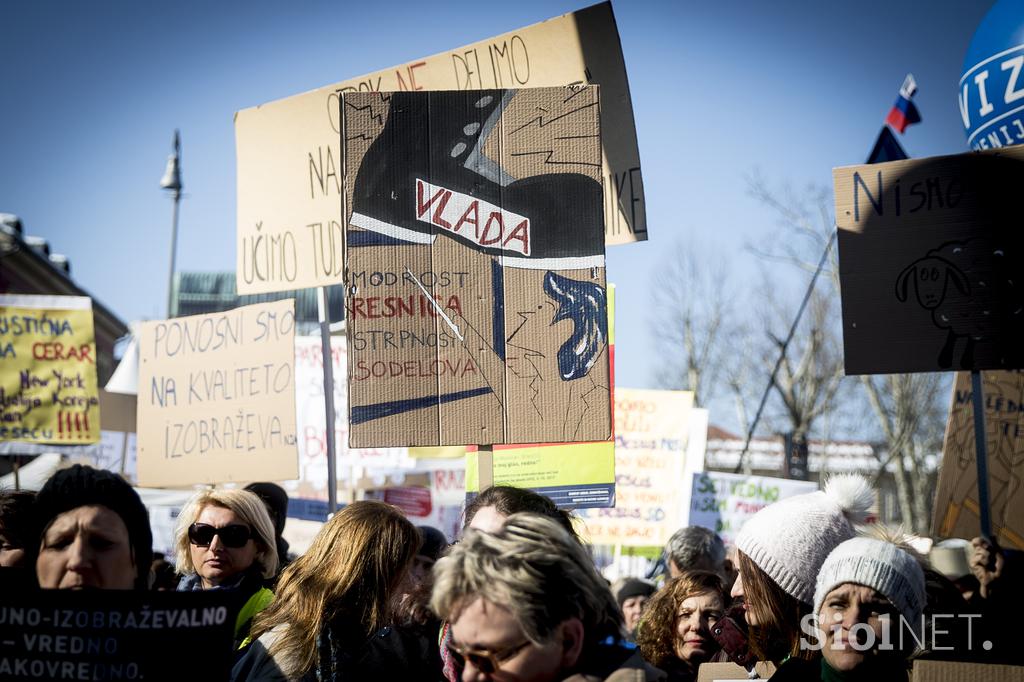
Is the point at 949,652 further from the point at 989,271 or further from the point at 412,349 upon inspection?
the point at 989,271

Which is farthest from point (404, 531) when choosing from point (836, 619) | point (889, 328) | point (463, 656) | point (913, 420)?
point (913, 420)

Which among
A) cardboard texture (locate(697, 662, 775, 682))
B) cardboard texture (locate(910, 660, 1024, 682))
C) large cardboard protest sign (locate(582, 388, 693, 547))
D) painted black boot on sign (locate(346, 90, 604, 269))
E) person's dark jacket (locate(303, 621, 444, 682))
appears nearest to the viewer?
cardboard texture (locate(910, 660, 1024, 682))

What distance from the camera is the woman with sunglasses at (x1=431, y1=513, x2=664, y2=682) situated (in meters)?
2.20

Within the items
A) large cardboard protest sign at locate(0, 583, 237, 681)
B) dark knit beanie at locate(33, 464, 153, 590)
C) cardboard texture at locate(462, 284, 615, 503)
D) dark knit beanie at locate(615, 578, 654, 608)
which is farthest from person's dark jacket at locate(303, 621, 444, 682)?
dark knit beanie at locate(615, 578, 654, 608)

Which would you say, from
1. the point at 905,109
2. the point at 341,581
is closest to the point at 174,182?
the point at 905,109

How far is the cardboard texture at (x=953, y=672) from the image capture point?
9.15ft

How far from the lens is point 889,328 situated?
5.18m

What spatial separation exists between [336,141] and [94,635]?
12.6 ft

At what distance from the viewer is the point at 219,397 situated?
6.82 m

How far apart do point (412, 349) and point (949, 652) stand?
2.14 meters

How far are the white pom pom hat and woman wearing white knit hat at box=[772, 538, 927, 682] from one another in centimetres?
28

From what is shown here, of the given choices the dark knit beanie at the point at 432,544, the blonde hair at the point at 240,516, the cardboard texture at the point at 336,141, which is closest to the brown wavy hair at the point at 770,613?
the dark knit beanie at the point at 432,544

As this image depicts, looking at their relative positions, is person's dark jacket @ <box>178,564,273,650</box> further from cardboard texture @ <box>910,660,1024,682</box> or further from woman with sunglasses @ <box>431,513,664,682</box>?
cardboard texture @ <box>910,660,1024,682</box>

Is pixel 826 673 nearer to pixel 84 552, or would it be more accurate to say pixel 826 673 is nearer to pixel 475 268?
pixel 84 552
